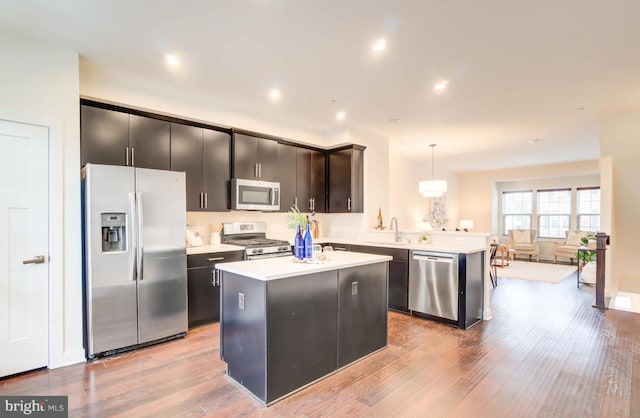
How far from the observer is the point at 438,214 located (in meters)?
9.87

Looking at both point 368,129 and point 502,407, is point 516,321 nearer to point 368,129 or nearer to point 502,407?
point 502,407

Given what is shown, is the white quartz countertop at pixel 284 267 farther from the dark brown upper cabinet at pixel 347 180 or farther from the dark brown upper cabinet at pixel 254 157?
the dark brown upper cabinet at pixel 347 180

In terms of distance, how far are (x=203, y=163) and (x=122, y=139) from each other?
3.11 feet

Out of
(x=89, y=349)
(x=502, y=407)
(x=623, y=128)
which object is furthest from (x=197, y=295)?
(x=623, y=128)

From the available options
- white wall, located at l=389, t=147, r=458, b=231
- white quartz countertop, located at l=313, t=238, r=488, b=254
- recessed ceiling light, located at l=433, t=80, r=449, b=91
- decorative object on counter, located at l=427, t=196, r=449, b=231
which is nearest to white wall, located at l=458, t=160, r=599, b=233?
white wall, located at l=389, t=147, r=458, b=231

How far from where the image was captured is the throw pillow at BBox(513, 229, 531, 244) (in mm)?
9516

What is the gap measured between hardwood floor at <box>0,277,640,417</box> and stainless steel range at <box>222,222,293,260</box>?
1.09 metres

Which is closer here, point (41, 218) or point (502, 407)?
point (502, 407)

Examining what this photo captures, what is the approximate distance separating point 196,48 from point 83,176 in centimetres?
171

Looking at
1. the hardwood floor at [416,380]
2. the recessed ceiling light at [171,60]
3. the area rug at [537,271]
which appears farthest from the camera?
the area rug at [537,271]

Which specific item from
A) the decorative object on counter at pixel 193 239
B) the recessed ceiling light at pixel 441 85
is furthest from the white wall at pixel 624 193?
the decorative object on counter at pixel 193 239

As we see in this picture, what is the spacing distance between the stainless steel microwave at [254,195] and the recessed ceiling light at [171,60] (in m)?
1.61

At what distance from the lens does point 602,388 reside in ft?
8.13

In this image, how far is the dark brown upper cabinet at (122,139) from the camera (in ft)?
10.9
